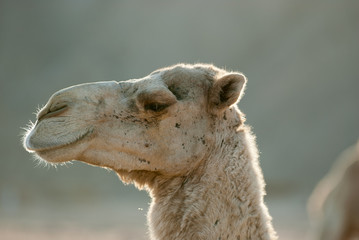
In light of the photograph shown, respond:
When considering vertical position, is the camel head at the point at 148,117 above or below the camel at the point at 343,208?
below

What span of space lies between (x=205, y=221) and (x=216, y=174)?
1.17ft

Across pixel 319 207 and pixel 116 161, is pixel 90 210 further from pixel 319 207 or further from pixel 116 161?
pixel 116 161

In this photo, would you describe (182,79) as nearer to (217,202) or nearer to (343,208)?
(217,202)

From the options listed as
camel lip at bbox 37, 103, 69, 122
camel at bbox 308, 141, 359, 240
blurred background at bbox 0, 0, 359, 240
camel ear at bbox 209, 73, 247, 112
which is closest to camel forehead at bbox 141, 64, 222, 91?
camel ear at bbox 209, 73, 247, 112

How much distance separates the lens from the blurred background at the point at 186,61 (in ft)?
93.3

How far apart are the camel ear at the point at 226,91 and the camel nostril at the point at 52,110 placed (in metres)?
1.05

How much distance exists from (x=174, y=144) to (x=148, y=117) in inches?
10.3

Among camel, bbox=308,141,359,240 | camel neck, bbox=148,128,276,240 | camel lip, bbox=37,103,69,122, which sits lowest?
camel neck, bbox=148,128,276,240

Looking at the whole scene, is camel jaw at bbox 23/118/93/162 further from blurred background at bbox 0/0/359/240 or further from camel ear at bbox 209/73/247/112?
blurred background at bbox 0/0/359/240

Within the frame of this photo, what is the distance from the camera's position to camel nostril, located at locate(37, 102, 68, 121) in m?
3.90

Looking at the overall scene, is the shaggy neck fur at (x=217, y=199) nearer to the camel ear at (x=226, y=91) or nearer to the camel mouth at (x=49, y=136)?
the camel ear at (x=226, y=91)

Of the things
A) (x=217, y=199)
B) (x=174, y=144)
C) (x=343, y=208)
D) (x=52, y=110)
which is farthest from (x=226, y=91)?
(x=343, y=208)

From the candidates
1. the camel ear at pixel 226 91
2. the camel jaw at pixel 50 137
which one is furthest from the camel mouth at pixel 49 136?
the camel ear at pixel 226 91

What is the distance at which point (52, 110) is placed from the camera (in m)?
3.93
